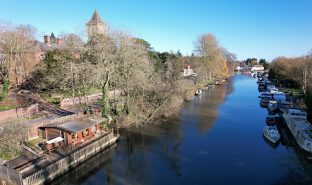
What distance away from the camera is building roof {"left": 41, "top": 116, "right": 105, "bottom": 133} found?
22.0m

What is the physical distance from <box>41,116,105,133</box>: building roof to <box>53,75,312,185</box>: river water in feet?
9.89

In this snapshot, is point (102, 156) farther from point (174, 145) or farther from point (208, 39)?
point (208, 39)

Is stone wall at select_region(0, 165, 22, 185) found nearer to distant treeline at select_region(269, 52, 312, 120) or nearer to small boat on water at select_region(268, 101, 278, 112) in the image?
distant treeline at select_region(269, 52, 312, 120)

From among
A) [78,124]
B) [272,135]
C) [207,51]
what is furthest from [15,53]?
[207,51]

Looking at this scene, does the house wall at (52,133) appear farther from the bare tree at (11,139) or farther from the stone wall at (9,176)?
the stone wall at (9,176)

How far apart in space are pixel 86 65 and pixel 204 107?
23913 millimetres

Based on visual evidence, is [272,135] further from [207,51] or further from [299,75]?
[207,51]

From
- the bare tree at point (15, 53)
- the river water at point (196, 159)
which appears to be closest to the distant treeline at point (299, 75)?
the river water at point (196, 159)

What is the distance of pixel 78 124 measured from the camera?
23.5 metres

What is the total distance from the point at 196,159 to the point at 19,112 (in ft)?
65.2

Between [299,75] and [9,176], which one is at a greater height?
[299,75]

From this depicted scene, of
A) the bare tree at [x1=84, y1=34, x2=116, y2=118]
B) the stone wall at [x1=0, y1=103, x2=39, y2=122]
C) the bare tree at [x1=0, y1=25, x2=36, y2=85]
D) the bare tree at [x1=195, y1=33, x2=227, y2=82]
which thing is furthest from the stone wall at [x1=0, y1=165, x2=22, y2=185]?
the bare tree at [x1=195, y1=33, x2=227, y2=82]

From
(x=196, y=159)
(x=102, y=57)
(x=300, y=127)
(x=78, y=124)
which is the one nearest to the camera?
(x=196, y=159)

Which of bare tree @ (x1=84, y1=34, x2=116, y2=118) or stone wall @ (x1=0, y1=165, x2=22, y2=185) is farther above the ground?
bare tree @ (x1=84, y1=34, x2=116, y2=118)
